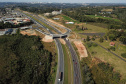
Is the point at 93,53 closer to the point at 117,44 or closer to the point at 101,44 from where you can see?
the point at 101,44

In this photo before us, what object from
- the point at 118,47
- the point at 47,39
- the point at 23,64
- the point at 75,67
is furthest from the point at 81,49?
the point at 23,64

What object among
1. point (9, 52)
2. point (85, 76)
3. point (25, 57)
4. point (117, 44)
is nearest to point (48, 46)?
point (25, 57)

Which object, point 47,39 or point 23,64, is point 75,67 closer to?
point 23,64

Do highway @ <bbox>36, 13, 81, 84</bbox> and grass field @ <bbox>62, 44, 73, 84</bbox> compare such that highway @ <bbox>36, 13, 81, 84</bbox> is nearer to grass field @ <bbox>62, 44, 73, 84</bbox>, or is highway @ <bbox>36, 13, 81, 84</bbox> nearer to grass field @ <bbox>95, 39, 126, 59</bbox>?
grass field @ <bbox>62, 44, 73, 84</bbox>

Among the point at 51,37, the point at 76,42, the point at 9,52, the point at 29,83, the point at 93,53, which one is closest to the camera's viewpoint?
the point at 29,83

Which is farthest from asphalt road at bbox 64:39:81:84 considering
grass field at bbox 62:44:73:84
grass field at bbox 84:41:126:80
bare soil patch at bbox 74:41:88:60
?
grass field at bbox 84:41:126:80
